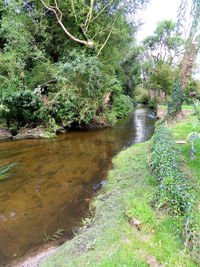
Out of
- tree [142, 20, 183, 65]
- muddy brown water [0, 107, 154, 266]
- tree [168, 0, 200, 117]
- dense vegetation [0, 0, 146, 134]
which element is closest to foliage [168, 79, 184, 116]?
tree [168, 0, 200, 117]

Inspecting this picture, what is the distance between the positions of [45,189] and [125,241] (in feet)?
8.96

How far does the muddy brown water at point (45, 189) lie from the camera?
8.57ft

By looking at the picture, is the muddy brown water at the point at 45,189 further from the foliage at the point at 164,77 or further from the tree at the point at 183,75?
the foliage at the point at 164,77

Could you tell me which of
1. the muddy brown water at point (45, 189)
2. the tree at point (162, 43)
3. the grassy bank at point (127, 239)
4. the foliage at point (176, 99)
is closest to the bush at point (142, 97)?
the tree at point (162, 43)

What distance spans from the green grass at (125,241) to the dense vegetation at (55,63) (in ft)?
24.5

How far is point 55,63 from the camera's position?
924 centimetres

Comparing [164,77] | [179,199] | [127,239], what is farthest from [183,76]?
[164,77]

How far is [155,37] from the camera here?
28312 mm

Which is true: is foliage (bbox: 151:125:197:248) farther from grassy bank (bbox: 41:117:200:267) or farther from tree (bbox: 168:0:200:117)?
tree (bbox: 168:0:200:117)

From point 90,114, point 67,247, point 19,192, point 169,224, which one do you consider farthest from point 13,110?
point 169,224

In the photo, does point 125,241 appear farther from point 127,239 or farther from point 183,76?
point 183,76

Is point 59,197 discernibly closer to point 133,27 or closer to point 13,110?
point 13,110

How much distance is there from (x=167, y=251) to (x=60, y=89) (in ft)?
31.3

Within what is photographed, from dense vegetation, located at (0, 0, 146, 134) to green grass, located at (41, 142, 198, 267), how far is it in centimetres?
747
